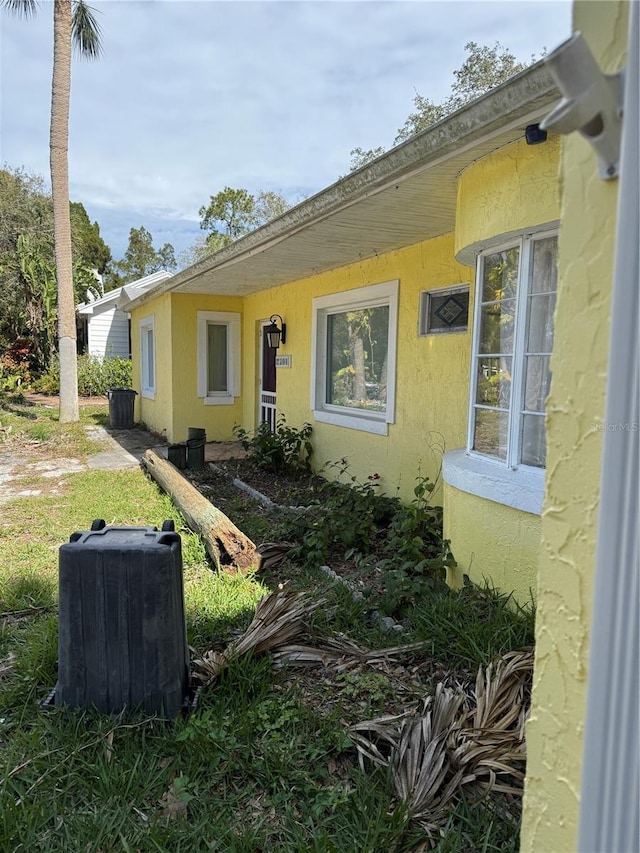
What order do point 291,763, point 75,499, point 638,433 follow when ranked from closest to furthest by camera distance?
point 638,433
point 291,763
point 75,499

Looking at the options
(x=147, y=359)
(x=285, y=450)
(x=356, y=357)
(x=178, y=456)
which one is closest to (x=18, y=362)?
(x=147, y=359)

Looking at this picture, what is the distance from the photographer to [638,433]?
2.65ft

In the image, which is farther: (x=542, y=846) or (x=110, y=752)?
(x=110, y=752)

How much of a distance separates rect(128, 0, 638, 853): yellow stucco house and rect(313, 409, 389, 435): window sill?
0.10 ft

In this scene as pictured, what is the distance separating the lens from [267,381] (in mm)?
9836

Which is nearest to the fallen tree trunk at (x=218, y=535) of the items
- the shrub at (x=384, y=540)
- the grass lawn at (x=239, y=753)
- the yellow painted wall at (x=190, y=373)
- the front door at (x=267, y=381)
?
the shrub at (x=384, y=540)

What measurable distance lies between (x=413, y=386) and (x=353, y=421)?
1.30m

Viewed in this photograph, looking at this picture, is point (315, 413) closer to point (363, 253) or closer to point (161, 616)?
point (363, 253)

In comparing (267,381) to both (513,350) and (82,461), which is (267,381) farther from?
(513,350)

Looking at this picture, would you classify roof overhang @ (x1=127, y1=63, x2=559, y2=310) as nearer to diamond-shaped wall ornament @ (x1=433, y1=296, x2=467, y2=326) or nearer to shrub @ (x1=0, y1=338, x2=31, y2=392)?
diamond-shaped wall ornament @ (x1=433, y1=296, x2=467, y2=326)

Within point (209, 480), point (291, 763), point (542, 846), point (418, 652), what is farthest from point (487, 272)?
point (209, 480)

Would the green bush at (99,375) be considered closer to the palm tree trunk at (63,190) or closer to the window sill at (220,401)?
the palm tree trunk at (63,190)

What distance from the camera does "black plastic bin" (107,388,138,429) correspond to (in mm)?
12480

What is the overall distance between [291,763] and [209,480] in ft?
18.9
